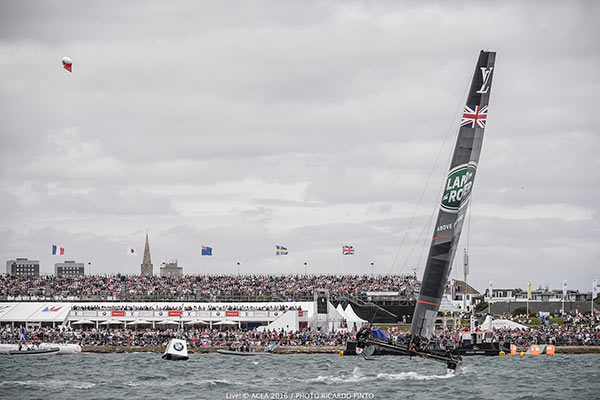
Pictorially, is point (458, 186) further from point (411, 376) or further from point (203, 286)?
point (203, 286)

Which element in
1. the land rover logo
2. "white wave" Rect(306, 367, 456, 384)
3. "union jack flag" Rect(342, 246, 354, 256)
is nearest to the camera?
the land rover logo

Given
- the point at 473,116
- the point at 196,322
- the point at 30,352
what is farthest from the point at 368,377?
the point at 196,322

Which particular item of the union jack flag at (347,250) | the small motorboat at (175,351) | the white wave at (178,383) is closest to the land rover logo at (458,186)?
the white wave at (178,383)

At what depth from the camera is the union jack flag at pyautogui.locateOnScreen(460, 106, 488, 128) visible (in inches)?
1272

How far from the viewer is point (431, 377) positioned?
39.4 m

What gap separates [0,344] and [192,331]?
13117 mm

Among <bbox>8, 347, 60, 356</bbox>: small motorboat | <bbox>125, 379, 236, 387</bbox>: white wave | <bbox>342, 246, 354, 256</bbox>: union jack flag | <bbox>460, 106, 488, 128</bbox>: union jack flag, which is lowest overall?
<bbox>8, 347, 60, 356</bbox>: small motorboat

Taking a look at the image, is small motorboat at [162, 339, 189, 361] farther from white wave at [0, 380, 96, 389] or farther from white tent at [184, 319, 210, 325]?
white tent at [184, 319, 210, 325]

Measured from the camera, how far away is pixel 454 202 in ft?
108

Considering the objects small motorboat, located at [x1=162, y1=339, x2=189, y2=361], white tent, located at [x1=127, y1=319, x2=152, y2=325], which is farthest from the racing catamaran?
white tent, located at [x1=127, y1=319, x2=152, y2=325]

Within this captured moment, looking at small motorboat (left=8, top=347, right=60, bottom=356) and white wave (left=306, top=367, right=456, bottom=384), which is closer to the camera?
white wave (left=306, top=367, right=456, bottom=384)

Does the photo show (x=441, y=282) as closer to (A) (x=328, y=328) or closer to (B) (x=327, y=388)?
(B) (x=327, y=388)

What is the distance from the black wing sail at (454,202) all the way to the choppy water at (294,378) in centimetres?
366

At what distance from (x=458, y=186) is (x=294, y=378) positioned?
11.8 metres
